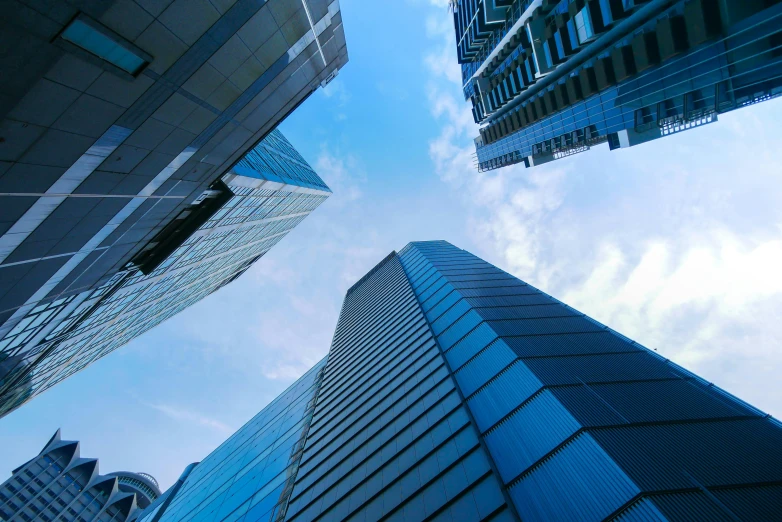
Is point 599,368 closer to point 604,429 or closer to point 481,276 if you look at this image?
point 604,429

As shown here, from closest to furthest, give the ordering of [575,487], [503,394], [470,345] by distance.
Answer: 1. [575,487]
2. [503,394]
3. [470,345]

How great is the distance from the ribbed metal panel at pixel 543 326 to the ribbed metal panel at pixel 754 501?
8.99 meters

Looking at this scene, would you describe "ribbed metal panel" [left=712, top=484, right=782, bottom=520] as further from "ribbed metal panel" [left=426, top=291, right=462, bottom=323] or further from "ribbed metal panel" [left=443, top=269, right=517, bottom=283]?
"ribbed metal panel" [left=443, top=269, right=517, bottom=283]

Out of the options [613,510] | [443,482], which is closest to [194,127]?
[443,482]

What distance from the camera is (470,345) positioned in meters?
17.3

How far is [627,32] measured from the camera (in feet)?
90.3

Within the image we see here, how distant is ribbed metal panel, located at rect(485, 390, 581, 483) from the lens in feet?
31.2

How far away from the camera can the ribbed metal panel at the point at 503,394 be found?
1175cm

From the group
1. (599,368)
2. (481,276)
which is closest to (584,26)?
(481,276)

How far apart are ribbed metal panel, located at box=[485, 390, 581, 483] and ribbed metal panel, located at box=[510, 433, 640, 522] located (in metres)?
0.38

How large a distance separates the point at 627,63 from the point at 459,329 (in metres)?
21.3

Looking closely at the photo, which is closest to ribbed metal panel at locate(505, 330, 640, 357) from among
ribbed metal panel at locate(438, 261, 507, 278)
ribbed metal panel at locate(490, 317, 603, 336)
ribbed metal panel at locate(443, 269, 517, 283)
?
ribbed metal panel at locate(490, 317, 603, 336)

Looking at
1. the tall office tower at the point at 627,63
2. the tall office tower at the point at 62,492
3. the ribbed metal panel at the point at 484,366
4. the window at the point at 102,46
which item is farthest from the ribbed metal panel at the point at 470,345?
the tall office tower at the point at 62,492

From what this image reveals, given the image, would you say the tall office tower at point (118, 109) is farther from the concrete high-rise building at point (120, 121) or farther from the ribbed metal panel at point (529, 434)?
the ribbed metal panel at point (529, 434)
